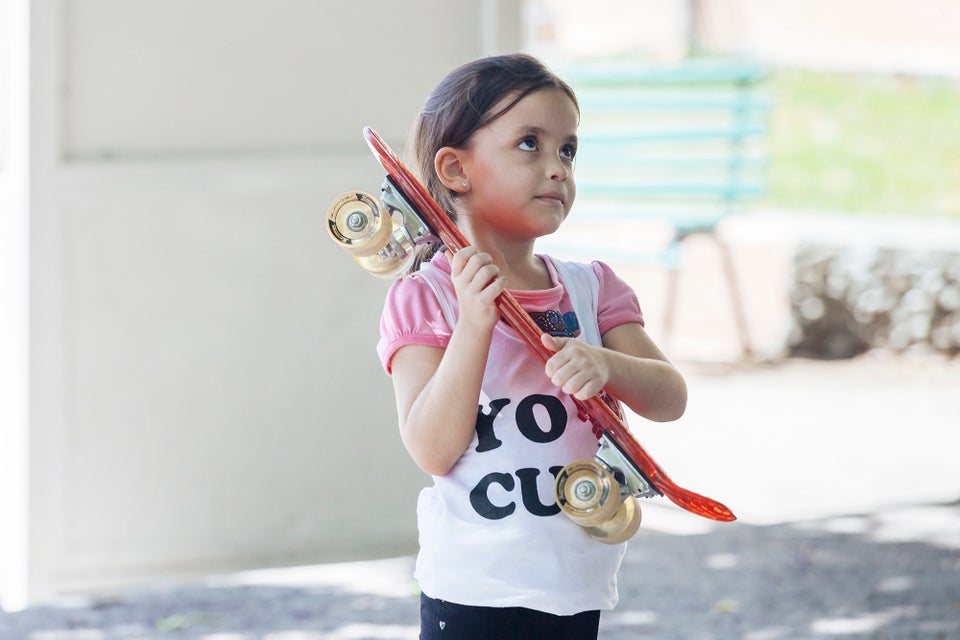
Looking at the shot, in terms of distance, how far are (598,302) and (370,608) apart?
7.08ft

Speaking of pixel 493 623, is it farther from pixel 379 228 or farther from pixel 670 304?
pixel 670 304

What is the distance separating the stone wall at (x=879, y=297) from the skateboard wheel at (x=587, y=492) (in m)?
5.79

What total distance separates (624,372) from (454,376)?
25 centimetres

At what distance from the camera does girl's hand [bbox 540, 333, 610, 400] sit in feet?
5.98

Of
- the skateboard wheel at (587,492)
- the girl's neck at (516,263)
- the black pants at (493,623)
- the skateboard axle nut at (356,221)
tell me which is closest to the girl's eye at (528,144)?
the girl's neck at (516,263)

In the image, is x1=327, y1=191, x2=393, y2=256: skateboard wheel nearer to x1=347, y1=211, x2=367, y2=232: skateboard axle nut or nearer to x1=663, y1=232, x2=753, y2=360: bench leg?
x1=347, y1=211, x2=367, y2=232: skateboard axle nut

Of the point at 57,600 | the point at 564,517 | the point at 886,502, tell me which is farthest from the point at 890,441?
the point at 564,517

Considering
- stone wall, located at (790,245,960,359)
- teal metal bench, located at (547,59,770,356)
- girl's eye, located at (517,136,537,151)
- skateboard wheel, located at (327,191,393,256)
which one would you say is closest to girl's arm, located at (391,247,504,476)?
skateboard wheel, located at (327,191,393,256)

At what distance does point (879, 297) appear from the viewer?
7.46 metres

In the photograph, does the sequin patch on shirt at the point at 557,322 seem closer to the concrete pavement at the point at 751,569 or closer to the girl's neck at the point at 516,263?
the girl's neck at the point at 516,263

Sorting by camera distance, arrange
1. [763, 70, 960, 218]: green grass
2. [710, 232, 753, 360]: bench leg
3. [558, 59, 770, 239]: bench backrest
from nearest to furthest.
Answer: [710, 232, 753, 360]: bench leg < [558, 59, 770, 239]: bench backrest < [763, 70, 960, 218]: green grass

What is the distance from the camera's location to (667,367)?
2.04m

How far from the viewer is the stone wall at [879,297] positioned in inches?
290

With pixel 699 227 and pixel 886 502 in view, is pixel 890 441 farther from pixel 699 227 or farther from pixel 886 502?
pixel 699 227
